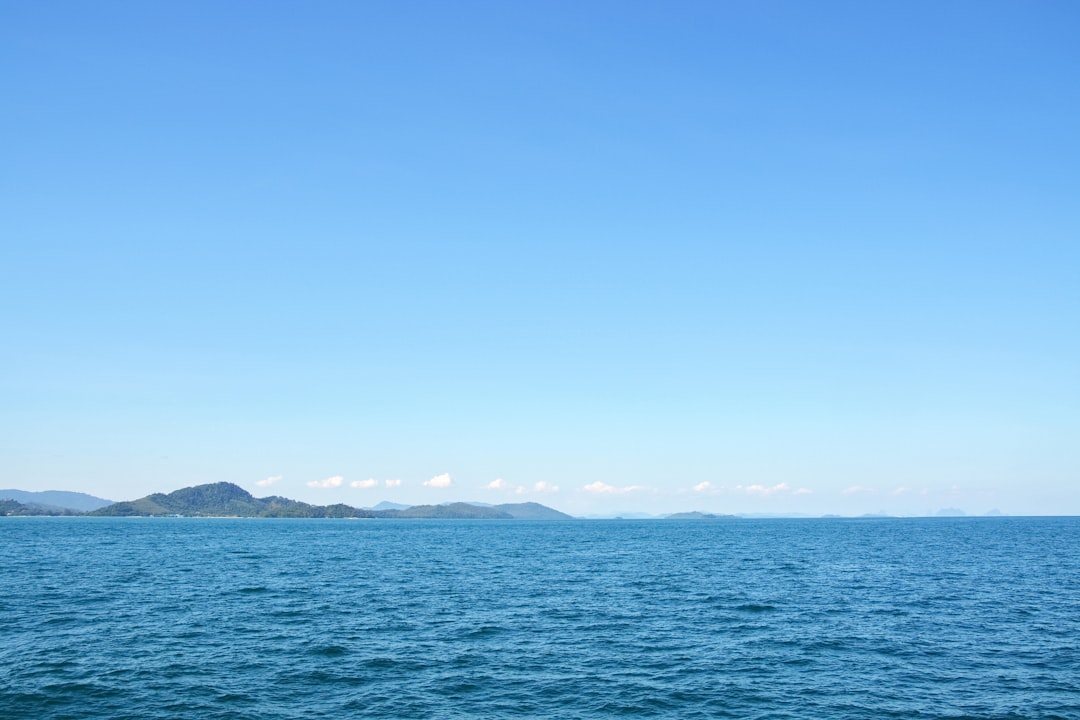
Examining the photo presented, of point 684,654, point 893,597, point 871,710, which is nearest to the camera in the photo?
point 871,710

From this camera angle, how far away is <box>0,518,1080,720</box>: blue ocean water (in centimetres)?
3378

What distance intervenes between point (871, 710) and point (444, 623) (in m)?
30.2

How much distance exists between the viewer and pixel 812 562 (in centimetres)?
10600

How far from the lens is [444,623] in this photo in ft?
173

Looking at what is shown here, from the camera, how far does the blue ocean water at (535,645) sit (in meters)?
33.8

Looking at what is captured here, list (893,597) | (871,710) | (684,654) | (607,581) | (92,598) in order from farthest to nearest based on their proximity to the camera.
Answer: (607,581), (893,597), (92,598), (684,654), (871,710)

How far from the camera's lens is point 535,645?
45469 mm

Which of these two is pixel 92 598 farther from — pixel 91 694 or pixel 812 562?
pixel 812 562

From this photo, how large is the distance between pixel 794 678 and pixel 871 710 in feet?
18.6

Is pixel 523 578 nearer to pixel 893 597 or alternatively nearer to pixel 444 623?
pixel 444 623

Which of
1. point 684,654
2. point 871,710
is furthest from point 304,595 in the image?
point 871,710

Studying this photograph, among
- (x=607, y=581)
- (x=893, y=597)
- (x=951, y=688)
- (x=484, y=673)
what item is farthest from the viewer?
(x=607, y=581)

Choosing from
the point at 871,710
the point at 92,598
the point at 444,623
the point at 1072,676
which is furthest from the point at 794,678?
the point at 92,598

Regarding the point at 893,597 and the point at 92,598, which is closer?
the point at 92,598
